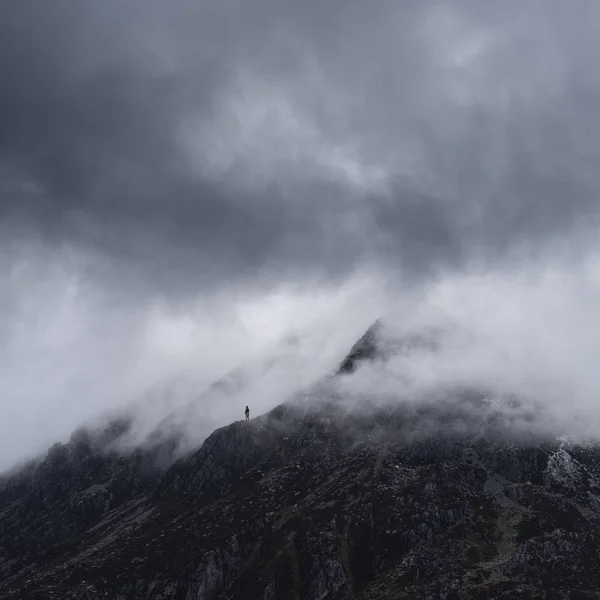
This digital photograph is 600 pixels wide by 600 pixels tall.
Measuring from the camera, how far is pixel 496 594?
197m

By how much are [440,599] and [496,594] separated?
19.2 meters

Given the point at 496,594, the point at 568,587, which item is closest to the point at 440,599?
the point at 496,594

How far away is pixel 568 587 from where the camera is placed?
200 meters

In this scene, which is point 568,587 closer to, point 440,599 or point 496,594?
point 496,594

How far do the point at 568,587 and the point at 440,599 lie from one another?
148 ft

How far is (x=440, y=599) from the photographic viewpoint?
655 ft

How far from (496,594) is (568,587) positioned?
26606mm
